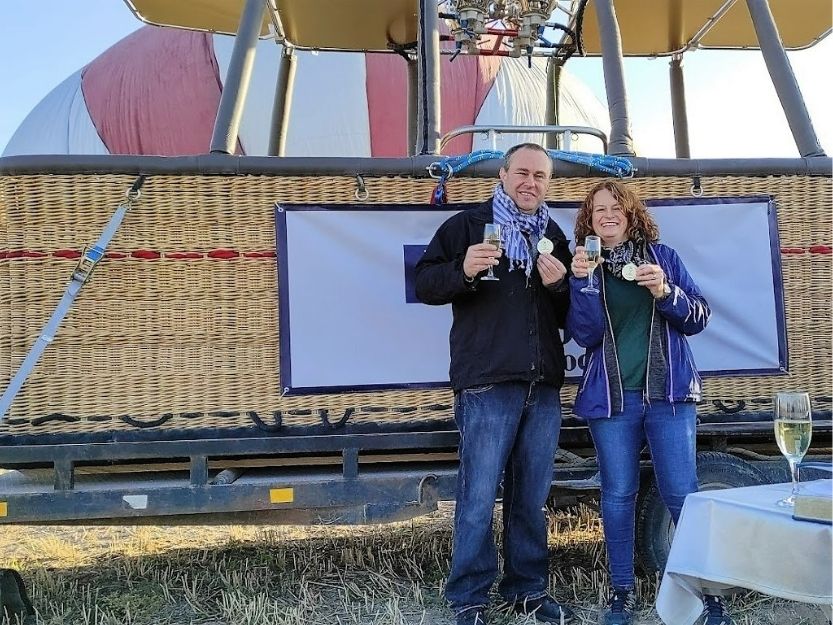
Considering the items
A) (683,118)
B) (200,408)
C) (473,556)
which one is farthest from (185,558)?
(683,118)

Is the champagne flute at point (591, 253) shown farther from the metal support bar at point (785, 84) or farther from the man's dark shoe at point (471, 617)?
the metal support bar at point (785, 84)

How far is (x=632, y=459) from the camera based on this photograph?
9.75ft

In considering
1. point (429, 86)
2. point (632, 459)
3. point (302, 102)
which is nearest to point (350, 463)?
point (632, 459)

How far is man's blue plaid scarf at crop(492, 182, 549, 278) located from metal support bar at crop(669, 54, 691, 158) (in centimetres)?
313

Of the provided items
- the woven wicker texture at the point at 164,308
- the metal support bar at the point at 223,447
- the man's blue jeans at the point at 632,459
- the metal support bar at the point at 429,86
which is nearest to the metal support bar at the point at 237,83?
the woven wicker texture at the point at 164,308

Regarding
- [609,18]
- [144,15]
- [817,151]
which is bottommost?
[817,151]

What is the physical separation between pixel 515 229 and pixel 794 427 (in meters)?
1.30

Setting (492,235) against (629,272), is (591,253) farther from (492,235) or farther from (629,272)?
(492,235)

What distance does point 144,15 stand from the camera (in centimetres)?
510

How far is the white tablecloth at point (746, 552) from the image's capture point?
1664mm

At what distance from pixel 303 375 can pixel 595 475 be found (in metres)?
1.33

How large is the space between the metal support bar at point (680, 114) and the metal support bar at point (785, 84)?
172cm

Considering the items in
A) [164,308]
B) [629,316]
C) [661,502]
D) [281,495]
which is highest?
[164,308]

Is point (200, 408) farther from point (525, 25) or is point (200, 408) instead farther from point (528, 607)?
point (525, 25)
